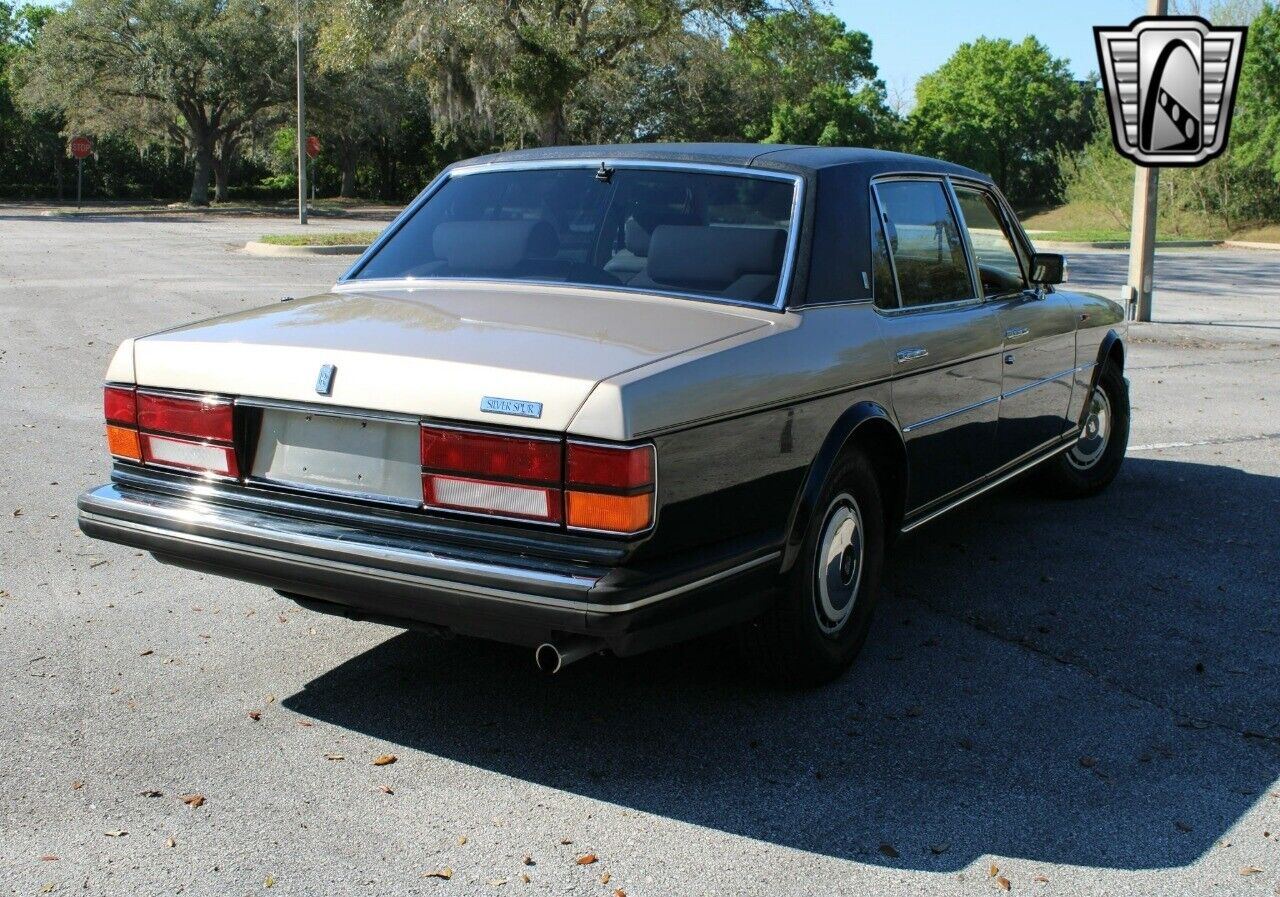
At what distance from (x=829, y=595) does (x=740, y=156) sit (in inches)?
62.6

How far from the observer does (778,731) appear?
411 cm

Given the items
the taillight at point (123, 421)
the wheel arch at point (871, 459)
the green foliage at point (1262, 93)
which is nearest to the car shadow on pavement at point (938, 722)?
the wheel arch at point (871, 459)

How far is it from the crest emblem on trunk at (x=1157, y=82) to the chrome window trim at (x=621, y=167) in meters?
11.7

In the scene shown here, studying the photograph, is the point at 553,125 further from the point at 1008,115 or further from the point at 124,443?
the point at 1008,115

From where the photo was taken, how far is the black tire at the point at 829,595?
4125 millimetres

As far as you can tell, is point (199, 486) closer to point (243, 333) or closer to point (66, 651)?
point (243, 333)

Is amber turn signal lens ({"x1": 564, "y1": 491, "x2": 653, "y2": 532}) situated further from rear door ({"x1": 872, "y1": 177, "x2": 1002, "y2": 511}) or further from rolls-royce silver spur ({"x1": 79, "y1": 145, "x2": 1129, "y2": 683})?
rear door ({"x1": 872, "y1": 177, "x2": 1002, "y2": 511})

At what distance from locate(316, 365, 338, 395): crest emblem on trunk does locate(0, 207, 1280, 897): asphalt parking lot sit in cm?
104

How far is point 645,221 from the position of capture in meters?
4.70

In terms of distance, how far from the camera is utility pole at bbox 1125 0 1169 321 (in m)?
15.1

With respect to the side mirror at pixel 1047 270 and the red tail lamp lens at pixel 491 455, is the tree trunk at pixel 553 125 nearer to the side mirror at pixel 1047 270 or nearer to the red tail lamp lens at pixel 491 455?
the side mirror at pixel 1047 270

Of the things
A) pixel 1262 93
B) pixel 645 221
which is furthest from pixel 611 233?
pixel 1262 93

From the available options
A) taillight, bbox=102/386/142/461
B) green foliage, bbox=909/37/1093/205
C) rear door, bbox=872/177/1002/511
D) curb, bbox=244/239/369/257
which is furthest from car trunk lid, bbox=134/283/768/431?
green foliage, bbox=909/37/1093/205

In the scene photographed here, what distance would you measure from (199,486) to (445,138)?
181ft
